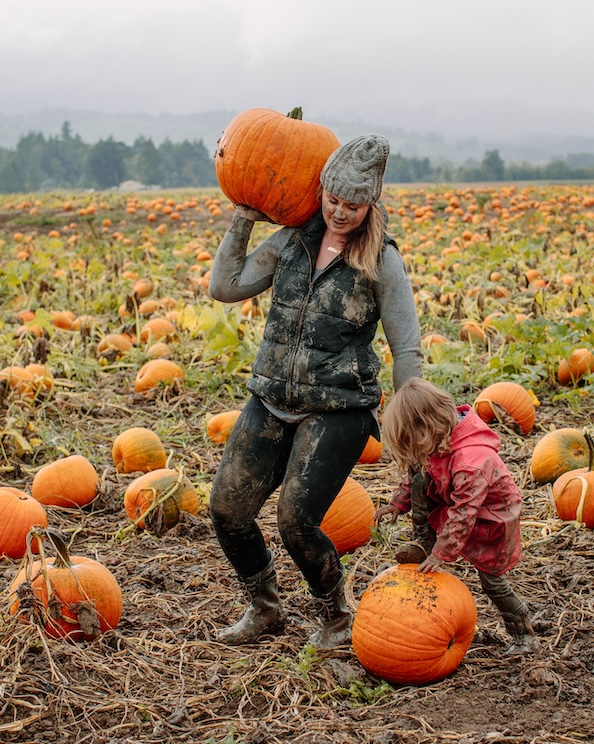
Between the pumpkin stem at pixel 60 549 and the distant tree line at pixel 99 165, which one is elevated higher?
the distant tree line at pixel 99 165

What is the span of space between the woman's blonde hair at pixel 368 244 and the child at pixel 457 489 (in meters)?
0.48

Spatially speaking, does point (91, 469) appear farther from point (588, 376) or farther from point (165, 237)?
point (165, 237)

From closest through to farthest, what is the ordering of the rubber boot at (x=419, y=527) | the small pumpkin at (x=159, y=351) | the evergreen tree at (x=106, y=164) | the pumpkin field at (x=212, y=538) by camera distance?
the pumpkin field at (x=212, y=538) < the rubber boot at (x=419, y=527) < the small pumpkin at (x=159, y=351) < the evergreen tree at (x=106, y=164)

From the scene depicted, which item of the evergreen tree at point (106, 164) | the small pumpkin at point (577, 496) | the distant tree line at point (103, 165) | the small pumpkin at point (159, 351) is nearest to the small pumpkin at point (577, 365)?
the small pumpkin at point (577, 496)

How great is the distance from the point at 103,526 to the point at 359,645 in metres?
2.24

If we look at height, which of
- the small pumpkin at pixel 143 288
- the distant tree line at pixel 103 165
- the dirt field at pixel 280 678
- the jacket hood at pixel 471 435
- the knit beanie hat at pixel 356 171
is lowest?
the dirt field at pixel 280 678

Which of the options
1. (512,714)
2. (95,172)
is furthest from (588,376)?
(95,172)

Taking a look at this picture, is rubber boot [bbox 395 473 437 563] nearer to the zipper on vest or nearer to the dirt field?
the dirt field

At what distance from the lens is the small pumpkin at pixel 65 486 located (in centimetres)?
530

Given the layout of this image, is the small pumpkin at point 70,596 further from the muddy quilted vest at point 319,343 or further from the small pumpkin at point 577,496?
the small pumpkin at point 577,496

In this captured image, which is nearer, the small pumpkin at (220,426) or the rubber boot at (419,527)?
the rubber boot at (419,527)

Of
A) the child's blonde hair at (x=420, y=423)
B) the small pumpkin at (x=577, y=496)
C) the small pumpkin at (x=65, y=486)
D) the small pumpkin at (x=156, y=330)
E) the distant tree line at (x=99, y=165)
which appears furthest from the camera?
the distant tree line at (x=99, y=165)

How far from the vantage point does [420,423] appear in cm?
320

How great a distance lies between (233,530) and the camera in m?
3.57
